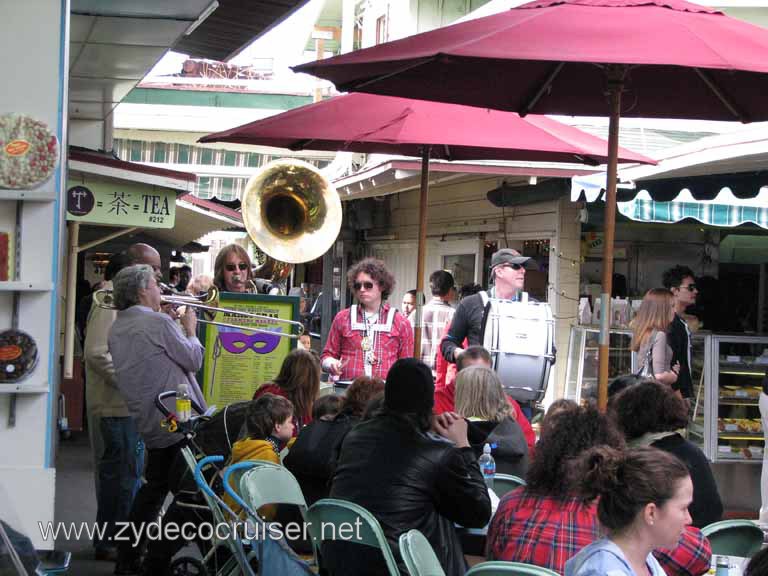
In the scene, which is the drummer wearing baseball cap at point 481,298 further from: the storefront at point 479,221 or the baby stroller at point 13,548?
the baby stroller at point 13,548

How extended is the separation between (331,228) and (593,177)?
2275 mm

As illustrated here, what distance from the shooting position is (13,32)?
527 centimetres

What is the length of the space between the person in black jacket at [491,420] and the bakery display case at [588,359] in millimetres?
4640

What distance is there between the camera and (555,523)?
3.78 metres

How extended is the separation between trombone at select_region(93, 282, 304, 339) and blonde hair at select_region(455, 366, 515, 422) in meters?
2.28

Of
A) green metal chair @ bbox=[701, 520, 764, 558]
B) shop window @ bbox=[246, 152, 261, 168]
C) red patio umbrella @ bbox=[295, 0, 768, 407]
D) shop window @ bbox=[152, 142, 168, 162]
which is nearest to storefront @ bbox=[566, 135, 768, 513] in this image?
red patio umbrella @ bbox=[295, 0, 768, 407]

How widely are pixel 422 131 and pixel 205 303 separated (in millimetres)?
2433

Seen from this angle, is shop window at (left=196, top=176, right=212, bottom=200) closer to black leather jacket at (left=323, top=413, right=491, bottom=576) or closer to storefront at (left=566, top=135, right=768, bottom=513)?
storefront at (left=566, top=135, right=768, bottom=513)

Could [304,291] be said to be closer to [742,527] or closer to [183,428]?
[183,428]

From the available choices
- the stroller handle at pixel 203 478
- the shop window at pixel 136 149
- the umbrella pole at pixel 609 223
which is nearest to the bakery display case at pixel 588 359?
the umbrella pole at pixel 609 223

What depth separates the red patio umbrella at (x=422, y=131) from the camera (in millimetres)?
6391

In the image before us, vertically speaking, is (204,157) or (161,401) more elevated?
(204,157)

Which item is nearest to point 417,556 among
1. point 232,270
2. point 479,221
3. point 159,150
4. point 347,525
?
point 347,525

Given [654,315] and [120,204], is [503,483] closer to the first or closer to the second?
[654,315]
